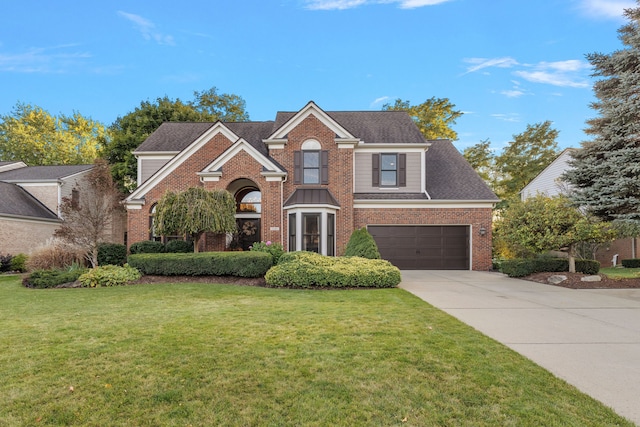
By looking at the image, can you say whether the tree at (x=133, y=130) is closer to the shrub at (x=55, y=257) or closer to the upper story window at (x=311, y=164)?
the shrub at (x=55, y=257)

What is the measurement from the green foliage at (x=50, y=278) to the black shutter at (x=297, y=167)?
30.4 ft

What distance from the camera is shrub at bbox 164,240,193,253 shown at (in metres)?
15.1

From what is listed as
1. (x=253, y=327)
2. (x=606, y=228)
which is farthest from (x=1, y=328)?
(x=606, y=228)

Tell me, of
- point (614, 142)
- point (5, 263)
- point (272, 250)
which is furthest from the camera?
point (5, 263)

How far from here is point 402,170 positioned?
17641 millimetres

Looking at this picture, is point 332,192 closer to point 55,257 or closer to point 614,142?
point 614,142

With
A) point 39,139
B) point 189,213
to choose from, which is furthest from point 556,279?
point 39,139

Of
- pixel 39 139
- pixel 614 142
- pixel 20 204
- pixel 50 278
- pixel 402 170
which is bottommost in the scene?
pixel 50 278

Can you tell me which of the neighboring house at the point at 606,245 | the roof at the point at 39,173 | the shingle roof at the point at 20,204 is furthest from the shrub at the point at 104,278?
the neighboring house at the point at 606,245

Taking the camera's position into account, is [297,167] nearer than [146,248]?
No

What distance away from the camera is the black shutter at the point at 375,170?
695 inches

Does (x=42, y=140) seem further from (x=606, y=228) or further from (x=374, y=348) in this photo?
(x=606, y=228)

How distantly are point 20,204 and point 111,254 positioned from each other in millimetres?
9922

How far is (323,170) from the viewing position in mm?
16516
